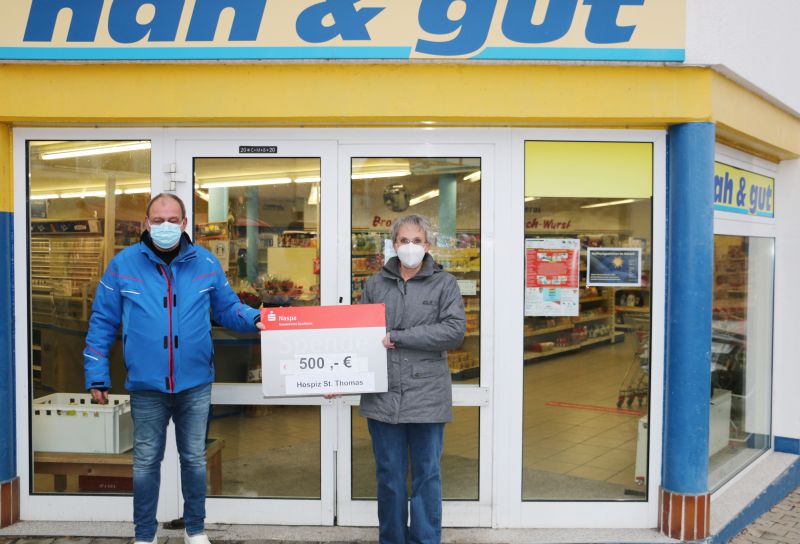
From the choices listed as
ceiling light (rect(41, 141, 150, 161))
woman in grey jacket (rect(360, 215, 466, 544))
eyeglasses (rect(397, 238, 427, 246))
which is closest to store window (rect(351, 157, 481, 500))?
woman in grey jacket (rect(360, 215, 466, 544))

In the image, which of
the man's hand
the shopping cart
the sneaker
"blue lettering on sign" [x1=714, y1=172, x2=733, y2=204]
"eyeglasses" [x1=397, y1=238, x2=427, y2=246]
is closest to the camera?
the man's hand

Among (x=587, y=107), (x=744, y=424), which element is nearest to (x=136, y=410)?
(x=587, y=107)

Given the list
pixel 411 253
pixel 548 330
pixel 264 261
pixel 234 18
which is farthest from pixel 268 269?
pixel 548 330

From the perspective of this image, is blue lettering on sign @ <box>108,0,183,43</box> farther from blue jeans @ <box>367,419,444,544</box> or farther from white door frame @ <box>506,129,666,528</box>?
blue jeans @ <box>367,419,444,544</box>

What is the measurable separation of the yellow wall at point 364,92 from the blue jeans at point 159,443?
5.59ft

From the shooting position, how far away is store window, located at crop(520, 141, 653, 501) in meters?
4.43

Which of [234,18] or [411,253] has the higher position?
[234,18]

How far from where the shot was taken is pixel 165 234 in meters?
3.60

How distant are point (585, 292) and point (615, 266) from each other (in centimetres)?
25

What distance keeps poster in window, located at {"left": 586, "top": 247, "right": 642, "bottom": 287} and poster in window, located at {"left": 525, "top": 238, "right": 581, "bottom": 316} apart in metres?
0.10

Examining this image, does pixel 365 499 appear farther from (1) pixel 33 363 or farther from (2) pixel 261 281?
(1) pixel 33 363

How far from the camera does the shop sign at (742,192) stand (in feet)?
15.7

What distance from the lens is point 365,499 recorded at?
14.6 feet

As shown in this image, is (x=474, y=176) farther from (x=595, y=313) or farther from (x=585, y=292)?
(x=595, y=313)
